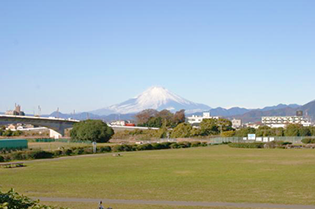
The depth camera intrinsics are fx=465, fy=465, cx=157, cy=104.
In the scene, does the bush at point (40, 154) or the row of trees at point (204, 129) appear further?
the row of trees at point (204, 129)

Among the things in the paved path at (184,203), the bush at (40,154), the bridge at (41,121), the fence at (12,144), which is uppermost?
the bridge at (41,121)

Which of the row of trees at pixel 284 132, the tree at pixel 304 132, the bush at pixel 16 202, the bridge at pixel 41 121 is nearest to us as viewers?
the bush at pixel 16 202

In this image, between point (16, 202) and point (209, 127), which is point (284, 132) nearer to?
point (209, 127)

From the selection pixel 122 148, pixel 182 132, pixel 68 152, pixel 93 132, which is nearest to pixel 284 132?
pixel 182 132

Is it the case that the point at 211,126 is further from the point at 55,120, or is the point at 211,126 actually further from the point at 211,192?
the point at 211,192

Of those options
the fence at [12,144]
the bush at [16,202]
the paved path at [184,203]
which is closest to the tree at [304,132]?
the fence at [12,144]

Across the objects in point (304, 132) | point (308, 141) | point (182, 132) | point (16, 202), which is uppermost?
point (182, 132)

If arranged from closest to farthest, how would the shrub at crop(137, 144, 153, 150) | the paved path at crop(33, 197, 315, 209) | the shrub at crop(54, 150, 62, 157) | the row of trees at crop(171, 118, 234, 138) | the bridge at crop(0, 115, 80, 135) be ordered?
the paved path at crop(33, 197, 315, 209) → the shrub at crop(54, 150, 62, 157) → the shrub at crop(137, 144, 153, 150) → the row of trees at crop(171, 118, 234, 138) → the bridge at crop(0, 115, 80, 135)

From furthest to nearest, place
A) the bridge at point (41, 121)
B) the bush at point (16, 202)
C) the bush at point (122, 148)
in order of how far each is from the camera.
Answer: the bridge at point (41, 121), the bush at point (122, 148), the bush at point (16, 202)

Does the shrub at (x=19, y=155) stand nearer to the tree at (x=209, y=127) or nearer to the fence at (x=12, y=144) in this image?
the fence at (x=12, y=144)

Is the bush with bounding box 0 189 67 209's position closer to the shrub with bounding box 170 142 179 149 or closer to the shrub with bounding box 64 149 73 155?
the shrub with bounding box 64 149 73 155

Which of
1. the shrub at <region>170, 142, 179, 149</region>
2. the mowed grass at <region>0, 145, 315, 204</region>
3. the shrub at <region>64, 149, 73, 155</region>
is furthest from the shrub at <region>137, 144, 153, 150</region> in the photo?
the mowed grass at <region>0, 145, 315, 204</region>

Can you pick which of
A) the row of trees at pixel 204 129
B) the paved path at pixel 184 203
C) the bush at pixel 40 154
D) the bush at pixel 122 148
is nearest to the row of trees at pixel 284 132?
the row of trees at pixel 204 129

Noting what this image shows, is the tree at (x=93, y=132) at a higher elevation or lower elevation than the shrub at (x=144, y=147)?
higher
